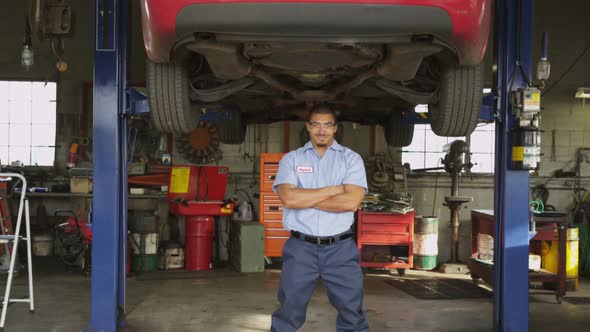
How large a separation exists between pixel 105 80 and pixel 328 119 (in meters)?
1.62

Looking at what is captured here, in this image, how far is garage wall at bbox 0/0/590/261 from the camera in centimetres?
779

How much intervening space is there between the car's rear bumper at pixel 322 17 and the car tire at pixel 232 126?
7.83 feet

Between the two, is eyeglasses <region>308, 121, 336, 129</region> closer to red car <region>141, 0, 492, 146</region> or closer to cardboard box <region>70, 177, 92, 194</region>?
red car <region>141, 0, 492, 146</region>

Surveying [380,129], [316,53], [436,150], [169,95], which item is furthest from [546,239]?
[169,95]

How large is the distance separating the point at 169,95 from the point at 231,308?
7.49 ft

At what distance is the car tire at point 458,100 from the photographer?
10.3ft

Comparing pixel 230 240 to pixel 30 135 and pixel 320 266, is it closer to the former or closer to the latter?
pixel 30 135

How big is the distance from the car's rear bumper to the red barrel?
466cm

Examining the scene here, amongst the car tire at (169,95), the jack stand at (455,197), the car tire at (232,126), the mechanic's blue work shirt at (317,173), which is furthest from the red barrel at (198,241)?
the mechanic's blue work shirt at (317,173)

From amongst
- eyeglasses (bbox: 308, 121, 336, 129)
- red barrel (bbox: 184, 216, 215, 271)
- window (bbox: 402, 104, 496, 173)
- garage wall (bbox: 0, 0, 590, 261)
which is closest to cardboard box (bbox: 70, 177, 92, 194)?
garage wall (bbox: 0, 0, 590, 261)

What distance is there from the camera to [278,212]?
22.9 feet

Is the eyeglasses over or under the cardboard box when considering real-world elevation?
over

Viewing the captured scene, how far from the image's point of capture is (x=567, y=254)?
231 inches

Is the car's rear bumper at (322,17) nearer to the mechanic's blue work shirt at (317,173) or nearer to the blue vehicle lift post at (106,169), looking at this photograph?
the mechanic's blue work shirt at (317,173)
